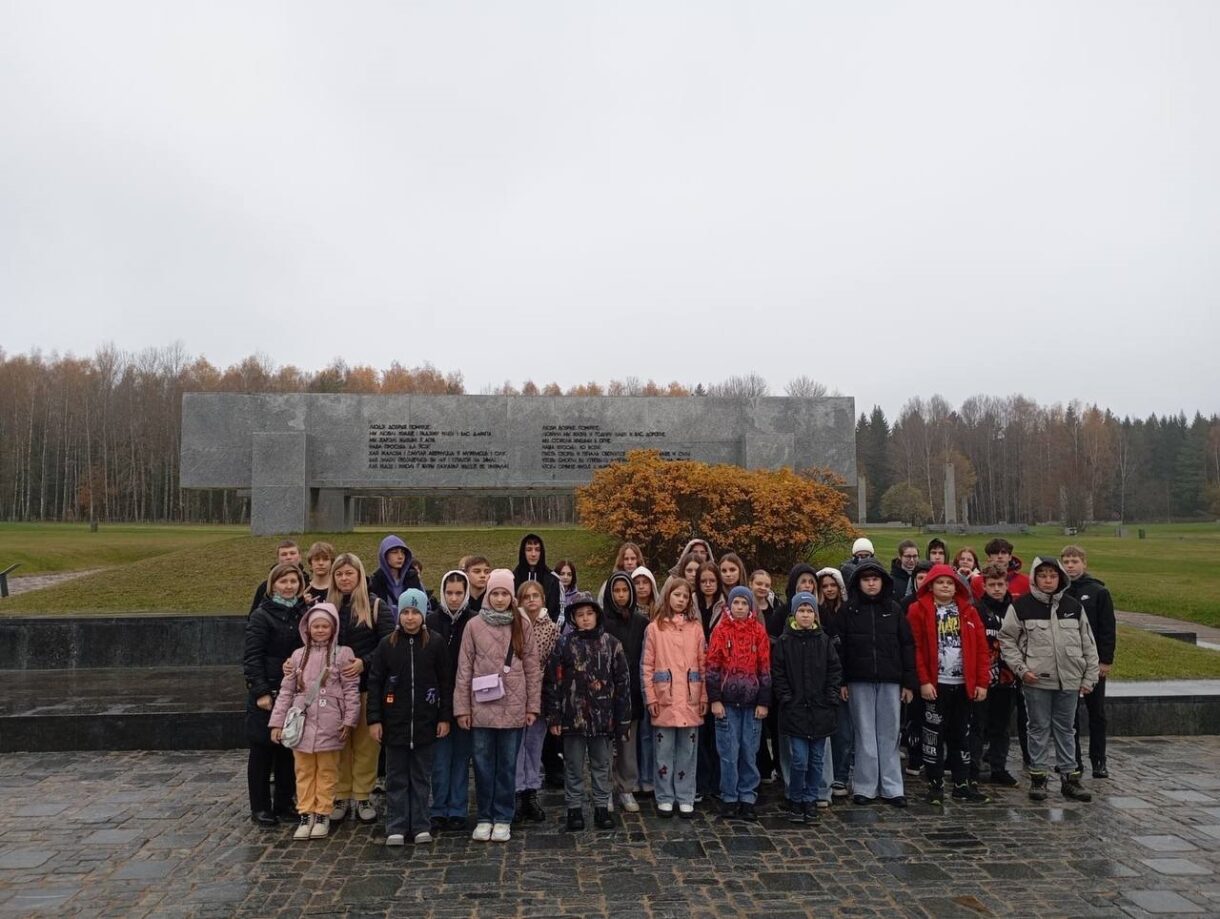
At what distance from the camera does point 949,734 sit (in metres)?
5.43

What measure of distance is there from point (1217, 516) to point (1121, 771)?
70.0 metres

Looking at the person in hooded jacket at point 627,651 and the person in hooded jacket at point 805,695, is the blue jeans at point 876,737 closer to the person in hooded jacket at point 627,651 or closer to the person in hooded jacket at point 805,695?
the person in hooded jacket at point 805,695

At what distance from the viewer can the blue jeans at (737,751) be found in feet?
16.6

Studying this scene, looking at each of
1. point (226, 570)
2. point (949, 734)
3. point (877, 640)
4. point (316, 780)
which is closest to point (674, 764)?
point (877, 640)

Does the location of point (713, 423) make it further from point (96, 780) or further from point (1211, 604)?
point (96, 780)

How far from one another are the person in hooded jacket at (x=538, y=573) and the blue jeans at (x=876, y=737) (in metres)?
2.25

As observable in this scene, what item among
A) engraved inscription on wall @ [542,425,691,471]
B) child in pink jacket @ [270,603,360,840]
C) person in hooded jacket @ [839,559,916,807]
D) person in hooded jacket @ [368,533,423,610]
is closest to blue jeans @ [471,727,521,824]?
child in pink jacket @ [270,603,360,840]

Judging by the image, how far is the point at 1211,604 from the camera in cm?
1494

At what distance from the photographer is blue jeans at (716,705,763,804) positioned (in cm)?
506

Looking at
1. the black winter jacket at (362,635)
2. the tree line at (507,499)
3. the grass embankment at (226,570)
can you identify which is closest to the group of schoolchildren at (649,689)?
the black winter jacket at (362,635)

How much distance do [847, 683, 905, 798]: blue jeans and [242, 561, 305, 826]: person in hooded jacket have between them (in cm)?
381

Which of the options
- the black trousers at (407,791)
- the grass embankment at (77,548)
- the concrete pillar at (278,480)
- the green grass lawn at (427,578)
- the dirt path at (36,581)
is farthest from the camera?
the grass embankment at (77,548)

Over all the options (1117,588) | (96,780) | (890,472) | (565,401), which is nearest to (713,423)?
(565,401)

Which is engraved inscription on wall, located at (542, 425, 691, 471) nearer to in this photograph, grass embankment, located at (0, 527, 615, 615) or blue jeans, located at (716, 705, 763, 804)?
grass embankment, located at (0, 527, 615, 615)
